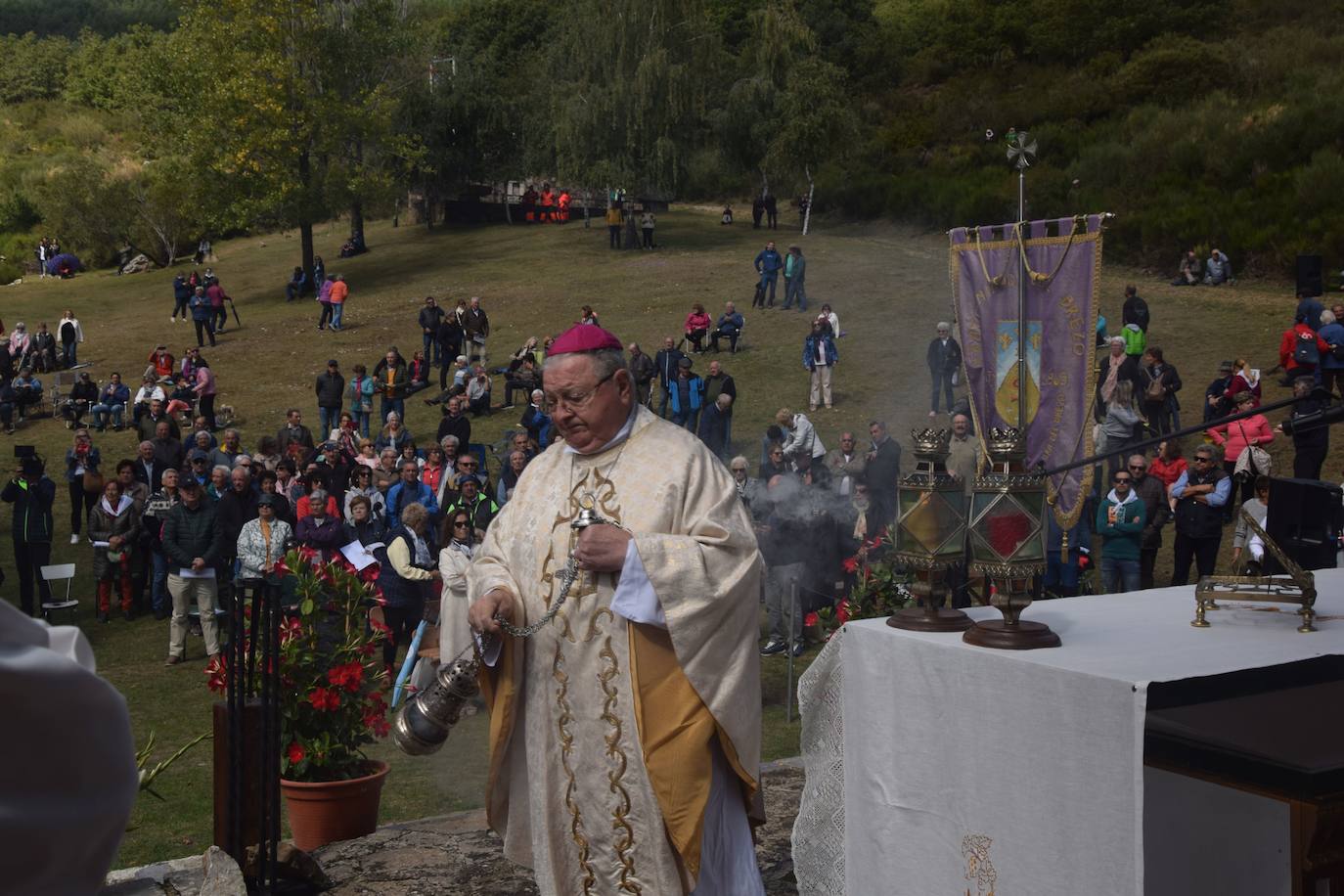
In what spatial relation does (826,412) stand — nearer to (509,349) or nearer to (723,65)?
(509,349)

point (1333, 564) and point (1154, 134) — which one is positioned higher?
point (1154, 134)

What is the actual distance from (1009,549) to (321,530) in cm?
949

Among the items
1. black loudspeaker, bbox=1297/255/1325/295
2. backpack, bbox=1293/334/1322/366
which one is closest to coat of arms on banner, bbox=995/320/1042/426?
backpack, bbox=1293/334/1322/366

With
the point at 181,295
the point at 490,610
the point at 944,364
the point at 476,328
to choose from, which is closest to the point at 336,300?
the point at 181,295

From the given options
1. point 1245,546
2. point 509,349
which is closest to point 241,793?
point 1245,546

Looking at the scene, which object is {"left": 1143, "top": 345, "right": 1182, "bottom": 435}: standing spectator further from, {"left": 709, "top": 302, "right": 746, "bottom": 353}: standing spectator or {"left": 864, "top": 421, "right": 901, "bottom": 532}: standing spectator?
{"left": 709, "top": 302, "right": 746, "bottom": 353}: standing spectator

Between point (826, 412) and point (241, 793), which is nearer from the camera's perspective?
point (241, 793)

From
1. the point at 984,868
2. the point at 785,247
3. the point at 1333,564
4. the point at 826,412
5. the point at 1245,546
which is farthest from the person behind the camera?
the point at 785,247

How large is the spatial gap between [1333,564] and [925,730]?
6.18 feet

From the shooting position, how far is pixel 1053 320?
11.9m

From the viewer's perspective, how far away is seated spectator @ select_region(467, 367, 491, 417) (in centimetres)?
2180

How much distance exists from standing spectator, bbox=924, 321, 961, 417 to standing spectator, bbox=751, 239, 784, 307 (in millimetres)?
9341

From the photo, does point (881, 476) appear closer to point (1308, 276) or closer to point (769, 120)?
point (1308, 276)

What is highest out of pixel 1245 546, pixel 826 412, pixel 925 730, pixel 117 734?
pixel 117 734
